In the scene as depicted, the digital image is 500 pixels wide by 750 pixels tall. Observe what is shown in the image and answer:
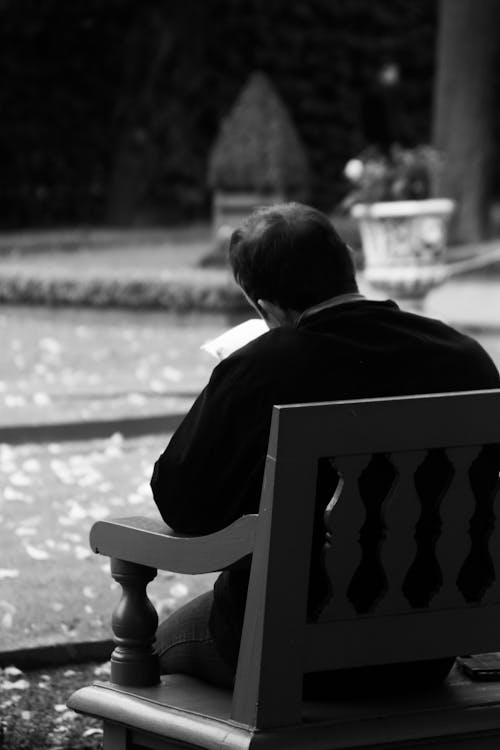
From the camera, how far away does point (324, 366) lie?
2838 mm

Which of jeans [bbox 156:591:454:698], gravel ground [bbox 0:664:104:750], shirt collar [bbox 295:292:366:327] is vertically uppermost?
shirt collar [bbox 295:292:366:327]

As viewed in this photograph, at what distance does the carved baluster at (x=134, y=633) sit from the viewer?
294 centimetres

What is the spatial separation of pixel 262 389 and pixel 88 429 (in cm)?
549

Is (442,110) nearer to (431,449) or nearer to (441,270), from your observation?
(441,270)

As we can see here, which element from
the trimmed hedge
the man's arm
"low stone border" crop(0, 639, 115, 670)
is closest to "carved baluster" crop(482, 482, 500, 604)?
the man's arm

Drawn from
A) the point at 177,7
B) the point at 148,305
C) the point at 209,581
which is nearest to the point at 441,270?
the point at 148,305

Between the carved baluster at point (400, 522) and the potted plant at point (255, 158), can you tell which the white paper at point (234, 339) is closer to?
the carved baluster at point (400, 522)

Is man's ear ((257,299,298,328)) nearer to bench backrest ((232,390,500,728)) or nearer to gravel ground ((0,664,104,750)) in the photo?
bench backrest ((232,390,500,728))

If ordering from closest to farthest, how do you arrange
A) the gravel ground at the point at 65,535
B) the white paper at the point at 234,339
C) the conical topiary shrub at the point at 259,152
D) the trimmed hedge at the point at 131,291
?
the white paper at the point at 234,339
the gravel ground at the point at 65,535
the trimmed hedge at the point at 131,291
the conical topiary shrub at the point at 259,152

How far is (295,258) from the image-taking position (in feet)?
9.52

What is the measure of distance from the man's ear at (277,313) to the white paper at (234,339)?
0.20 metres

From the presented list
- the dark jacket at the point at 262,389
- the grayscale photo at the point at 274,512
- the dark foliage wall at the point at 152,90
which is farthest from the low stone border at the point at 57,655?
the dark foliage wall at the point at 152,90

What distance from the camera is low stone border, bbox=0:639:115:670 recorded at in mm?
4500

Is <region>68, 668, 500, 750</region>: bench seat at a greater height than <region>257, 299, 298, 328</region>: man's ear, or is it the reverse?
<region>257, 299, 298, 328</region>: man's ear
